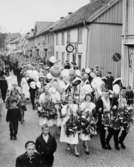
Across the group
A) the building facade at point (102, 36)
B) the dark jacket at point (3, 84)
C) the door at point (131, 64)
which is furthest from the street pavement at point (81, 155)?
the building facade at point (102, 36)

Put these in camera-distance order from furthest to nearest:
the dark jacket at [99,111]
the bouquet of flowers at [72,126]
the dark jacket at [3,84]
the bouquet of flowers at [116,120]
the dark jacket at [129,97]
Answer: the dark jacket at [3,84], the dark jacket at [129,97], the dark jacket at [99,111], the bouquet of flowers at [116,120], the bouquet of flowers at [72,126]

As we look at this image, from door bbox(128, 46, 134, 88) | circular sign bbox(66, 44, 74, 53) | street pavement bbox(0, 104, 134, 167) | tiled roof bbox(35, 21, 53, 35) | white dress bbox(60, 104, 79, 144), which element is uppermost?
tiled roof bbox(35, 21, 53, 35)

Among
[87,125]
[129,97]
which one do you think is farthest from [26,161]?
[129,97]

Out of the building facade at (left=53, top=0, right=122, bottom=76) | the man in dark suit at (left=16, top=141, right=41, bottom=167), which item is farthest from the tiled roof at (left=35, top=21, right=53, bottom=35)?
the man in dark suit at (left=16, top=141, right=41, bottom=167)

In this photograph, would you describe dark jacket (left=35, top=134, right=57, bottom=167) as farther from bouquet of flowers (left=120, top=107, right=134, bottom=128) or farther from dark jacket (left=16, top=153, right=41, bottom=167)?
bouquet of flowers (left=120, top=107, right=134, bottom=128)

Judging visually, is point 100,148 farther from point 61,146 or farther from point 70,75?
point 70,75

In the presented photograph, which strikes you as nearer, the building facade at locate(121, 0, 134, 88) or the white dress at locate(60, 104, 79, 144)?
the white dress at locate(60, 104, 79, 144)

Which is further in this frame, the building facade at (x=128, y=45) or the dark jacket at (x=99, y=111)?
the building facade at (x=128, y=45)

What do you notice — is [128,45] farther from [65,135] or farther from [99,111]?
[65,135]

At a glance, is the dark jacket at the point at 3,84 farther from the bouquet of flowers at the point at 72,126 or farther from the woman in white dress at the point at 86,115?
the bouquet of flowers at the point at 72,126

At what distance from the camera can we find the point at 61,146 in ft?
33.2

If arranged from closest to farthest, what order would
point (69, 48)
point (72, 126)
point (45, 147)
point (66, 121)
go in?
point (45, 147) < point (72, 126) < point (66, 121) < point (69, 48)

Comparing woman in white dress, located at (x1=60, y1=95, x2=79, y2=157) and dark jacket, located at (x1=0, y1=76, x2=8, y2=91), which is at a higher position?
dark jacket, located at (x1=0, y1=76, x2=8, y2=91)

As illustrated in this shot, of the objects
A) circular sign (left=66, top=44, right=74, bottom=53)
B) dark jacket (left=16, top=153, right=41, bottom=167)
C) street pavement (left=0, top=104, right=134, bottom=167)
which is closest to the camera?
dark jacket (left=16, top=153, right=41, bottom=167)
